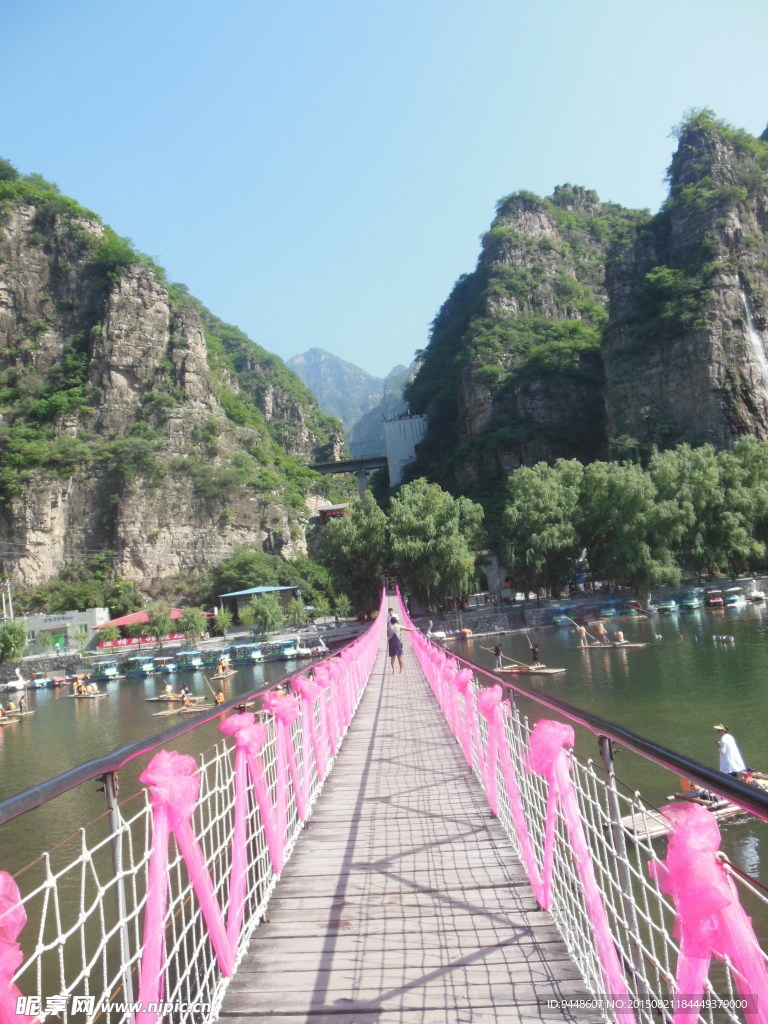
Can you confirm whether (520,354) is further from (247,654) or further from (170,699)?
(170,699)

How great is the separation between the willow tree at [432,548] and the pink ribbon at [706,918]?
109 ft

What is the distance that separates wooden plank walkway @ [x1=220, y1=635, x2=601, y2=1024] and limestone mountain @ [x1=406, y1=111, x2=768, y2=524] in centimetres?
4295

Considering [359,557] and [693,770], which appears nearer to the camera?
[693,770]

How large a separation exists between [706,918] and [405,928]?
1.87 m

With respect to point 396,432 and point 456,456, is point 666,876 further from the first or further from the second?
point 396,432

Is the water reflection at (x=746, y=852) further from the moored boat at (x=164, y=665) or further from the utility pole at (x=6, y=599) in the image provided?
the utility pole at (x=6, y=599)

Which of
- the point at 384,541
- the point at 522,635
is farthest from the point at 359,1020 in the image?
the point at 384,541

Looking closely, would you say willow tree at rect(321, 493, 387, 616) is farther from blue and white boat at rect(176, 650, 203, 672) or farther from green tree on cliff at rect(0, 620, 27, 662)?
green tree on cliff at rect(0, 620, 27, 662)

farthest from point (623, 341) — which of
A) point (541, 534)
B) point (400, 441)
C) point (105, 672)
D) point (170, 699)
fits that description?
point (105, 672)

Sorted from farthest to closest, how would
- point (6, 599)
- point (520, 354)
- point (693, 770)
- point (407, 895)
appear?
point (520, 354), point (6, 599), point (407, 895), point (693, 770)

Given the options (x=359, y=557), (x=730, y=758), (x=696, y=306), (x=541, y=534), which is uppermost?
(x=696, y=306)

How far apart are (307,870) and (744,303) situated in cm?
5206

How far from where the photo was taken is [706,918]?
1.46 metres

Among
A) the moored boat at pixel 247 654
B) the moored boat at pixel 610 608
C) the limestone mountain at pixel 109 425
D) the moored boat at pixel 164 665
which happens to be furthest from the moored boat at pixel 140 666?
the moored boat at pixel 610 608
